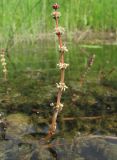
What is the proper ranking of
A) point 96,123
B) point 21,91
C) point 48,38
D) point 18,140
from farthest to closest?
point 48,38
point 21,91
point 96,123
point 18,140

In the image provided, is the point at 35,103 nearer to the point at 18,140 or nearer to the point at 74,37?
the point at 18,140

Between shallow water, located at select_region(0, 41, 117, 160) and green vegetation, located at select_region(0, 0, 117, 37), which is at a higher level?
green vegetation, located at select_region(0, 0, 117, 37)

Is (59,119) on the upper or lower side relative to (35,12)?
lower

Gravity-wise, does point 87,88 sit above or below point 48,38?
below

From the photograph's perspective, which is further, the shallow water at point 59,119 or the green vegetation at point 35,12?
the green vegetation at point 35,12

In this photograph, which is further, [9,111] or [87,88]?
[87,88]

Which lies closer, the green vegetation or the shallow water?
the shallow water

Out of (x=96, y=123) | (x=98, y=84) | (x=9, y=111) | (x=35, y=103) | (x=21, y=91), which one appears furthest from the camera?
(x=98, y=84)

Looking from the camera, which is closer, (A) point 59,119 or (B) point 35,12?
(A) point 59,119

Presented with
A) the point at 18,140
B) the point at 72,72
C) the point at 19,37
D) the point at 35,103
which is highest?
the point at 19,37

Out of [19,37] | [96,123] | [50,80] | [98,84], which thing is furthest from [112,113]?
[19,37]

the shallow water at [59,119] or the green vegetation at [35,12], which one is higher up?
the green vegetation at [35,12]
